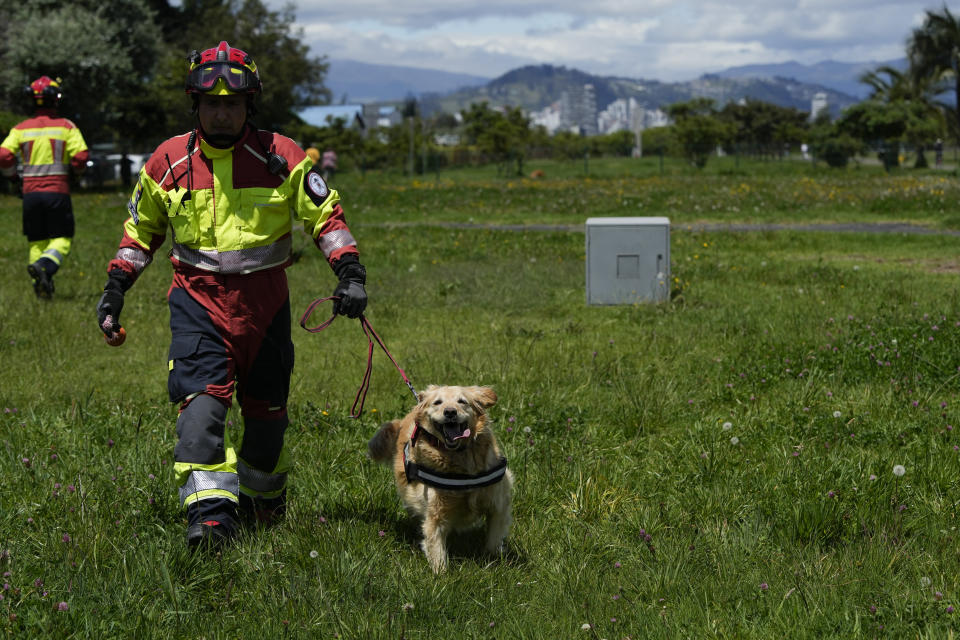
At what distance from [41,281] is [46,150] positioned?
4.65ft

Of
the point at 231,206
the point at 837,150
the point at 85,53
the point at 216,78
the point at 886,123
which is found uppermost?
the point at 85,53

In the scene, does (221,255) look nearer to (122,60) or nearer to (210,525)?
(210,525)

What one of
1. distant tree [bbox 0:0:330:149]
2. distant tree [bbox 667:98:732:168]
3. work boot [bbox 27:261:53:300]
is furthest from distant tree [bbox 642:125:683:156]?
work boot [bbox 27:261:53:300]

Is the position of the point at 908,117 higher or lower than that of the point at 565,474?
higher

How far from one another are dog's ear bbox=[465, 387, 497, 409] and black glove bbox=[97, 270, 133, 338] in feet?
4.99

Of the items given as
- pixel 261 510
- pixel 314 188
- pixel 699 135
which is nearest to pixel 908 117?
pixel 699 135

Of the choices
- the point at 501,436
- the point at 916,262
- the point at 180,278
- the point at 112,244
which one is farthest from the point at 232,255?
the point at 112,244

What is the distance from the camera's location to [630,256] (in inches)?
415

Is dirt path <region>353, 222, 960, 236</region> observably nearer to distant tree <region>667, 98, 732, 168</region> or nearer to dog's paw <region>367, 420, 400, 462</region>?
dog's paw <region>367, 420, 400, 462</region>

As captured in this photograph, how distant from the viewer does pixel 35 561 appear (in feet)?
12.8

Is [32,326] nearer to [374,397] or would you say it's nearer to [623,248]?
[374,397]

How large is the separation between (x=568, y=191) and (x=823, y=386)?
68.0 ft

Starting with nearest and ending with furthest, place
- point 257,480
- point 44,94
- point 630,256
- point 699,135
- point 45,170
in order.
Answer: point 257,480
point 630,256
point 44,94
point 45,170
point 699,135

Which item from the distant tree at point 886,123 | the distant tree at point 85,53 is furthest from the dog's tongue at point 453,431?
the distant tree at point 886,123
